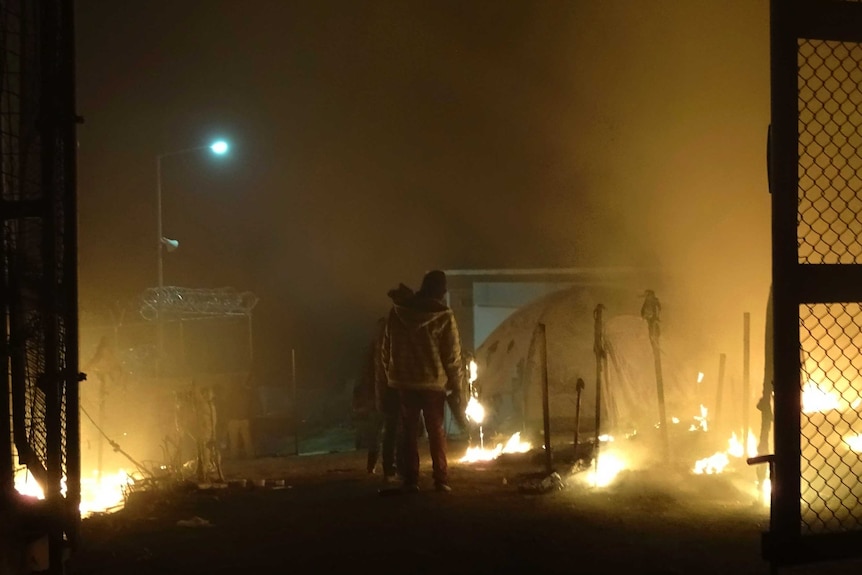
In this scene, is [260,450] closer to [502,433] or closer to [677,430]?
[502,433]

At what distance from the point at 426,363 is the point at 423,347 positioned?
0.16m

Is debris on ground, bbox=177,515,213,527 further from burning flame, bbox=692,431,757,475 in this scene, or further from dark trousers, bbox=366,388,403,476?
burning flame, bbox=692,431,757,475

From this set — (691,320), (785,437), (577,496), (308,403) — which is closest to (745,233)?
(691,320)

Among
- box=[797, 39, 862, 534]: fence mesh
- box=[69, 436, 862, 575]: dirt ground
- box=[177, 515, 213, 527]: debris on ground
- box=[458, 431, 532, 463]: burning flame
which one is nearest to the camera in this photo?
box=[69, 436, 862, 575]: dirt ground

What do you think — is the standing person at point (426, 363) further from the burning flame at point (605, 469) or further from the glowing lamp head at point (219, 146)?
the glowing lamp head at point (219, 146)

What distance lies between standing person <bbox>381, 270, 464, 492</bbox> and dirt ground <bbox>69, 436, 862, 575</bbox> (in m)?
0.51

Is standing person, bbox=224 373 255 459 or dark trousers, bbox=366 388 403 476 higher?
dark trousers, bbox=366 388 403 476

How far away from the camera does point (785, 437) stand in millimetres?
3438

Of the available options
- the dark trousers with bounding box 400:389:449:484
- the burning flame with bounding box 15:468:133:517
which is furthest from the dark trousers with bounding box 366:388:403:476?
the burning flame with bounding box 15:468:133:517

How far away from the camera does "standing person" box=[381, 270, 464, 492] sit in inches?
309

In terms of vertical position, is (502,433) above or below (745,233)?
below

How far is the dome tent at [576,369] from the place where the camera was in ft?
43.4

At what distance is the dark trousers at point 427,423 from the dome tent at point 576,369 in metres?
4.56

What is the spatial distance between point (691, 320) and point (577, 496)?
776 cm
